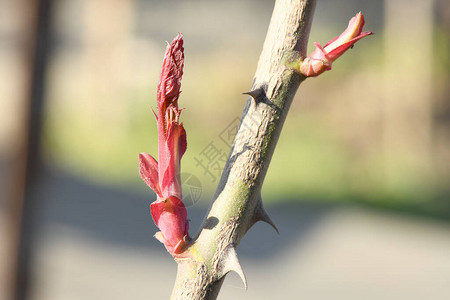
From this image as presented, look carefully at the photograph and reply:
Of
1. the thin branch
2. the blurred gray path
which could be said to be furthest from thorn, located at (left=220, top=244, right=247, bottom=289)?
the blurred gray path

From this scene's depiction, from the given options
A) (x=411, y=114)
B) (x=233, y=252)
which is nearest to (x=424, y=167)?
Result: (x=411, y=114)

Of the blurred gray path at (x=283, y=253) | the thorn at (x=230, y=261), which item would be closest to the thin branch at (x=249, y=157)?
the thorn at (x=230, y=261)

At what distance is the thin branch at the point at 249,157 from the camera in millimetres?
371

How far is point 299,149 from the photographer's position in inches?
238

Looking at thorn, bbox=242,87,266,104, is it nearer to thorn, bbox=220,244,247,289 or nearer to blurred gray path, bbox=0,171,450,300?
thorn, bbox=220,244,247,289

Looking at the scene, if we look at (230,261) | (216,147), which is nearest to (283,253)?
(216,147)

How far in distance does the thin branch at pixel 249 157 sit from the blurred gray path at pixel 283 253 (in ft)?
7.88

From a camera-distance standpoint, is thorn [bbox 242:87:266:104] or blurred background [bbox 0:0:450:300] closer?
thorn [bbox 242:87:266:104]

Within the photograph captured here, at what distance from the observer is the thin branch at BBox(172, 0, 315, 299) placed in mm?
371

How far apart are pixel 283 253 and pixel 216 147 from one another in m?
2.11

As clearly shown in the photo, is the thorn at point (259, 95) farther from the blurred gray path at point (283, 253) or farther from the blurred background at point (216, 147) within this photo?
the blurred gray path at point (283, 253)

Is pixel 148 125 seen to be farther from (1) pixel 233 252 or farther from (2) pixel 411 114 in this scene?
(1) pixel 233 252

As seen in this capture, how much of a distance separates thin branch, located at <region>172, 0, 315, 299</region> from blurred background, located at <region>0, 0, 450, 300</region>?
140mm

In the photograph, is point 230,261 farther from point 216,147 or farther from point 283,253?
point 283,253
